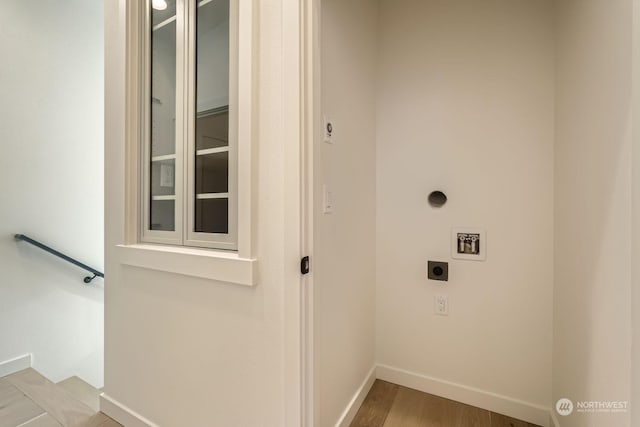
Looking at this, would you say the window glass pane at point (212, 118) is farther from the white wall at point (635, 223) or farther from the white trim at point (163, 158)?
the white wall at point (635, 223)

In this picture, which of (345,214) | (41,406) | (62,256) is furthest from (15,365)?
(345,214)

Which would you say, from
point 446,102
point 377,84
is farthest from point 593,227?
point 377,84

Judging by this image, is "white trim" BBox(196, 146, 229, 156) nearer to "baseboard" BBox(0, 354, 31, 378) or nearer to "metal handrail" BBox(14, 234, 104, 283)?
"metal handrail" BBox(14, 234, 104, 283)

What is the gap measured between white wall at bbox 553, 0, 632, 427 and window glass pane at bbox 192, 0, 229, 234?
135cm

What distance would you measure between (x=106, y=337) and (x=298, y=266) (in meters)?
1.47

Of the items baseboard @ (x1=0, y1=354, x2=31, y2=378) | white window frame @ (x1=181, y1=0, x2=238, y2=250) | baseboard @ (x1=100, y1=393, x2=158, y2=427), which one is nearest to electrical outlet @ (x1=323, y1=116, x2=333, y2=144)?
white window frame @ (x1=181, y1=0, x2=238, y2=250)

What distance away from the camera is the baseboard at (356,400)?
1411 mm

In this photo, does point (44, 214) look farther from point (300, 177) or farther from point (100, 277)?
point (300, 177)

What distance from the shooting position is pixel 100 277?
2.62 meters

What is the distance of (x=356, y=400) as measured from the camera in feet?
5.10

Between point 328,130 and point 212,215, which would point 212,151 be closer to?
point 212,215

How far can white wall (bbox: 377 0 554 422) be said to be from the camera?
57.7 inches

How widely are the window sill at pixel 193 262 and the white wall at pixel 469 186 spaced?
41.1 inches

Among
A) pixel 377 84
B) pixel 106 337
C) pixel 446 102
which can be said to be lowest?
pixel 106 337
